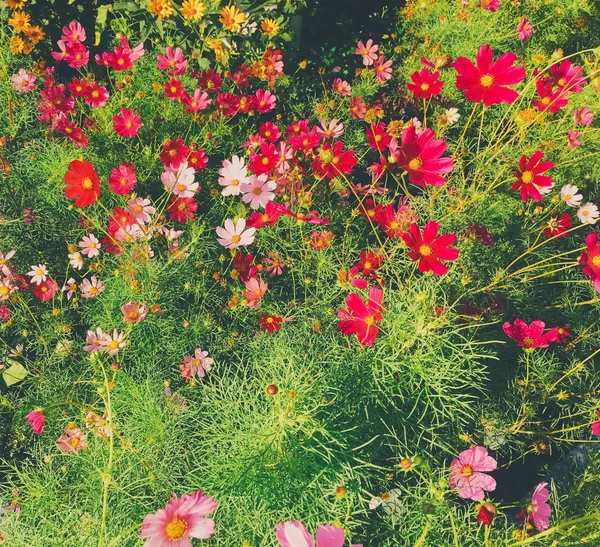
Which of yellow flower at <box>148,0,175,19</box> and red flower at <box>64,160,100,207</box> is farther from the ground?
yellow flower at <box>148,0,175,19</box>

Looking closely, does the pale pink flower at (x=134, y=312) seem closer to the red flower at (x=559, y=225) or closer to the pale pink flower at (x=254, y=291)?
the pale pink flower at (x=254, y=291)

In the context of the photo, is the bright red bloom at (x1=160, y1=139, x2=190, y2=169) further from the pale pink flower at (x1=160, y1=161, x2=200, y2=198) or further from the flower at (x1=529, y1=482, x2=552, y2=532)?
the flower at (x1=529, y1=482, x2=552, y2=532)

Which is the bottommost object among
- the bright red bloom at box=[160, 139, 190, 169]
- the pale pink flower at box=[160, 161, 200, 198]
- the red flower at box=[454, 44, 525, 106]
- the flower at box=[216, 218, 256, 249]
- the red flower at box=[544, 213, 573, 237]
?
the red flower at box=[544, 213, 573, 237]

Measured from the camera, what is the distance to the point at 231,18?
1794mm

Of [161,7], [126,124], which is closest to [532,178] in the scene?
[126,124]

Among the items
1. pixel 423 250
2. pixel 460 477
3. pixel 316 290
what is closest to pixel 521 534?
pixel 460 477

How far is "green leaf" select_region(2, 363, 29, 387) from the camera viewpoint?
1.47 meters

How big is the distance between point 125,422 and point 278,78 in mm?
1547

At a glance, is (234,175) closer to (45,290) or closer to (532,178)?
(45,290)

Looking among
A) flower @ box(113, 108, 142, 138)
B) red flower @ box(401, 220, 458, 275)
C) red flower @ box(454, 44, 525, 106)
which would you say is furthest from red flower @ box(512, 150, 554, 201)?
flower @ box(113, 108, 142, 138)

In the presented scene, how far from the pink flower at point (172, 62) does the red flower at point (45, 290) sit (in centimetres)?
89

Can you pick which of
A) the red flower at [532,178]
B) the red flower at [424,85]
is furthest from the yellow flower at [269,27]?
the red flower at [532,178]

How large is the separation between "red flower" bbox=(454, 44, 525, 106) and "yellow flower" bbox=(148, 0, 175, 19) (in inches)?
48.6

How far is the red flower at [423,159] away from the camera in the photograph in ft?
3.93
